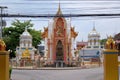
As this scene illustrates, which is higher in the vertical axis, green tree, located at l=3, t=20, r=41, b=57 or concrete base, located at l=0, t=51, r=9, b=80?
green tree, located at l=3, t=20, r=41, b=57

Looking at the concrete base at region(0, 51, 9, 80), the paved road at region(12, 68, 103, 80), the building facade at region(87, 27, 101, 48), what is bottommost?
the paved road at region(12, 68, 103, 80)

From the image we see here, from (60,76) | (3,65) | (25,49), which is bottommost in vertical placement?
(60,76)

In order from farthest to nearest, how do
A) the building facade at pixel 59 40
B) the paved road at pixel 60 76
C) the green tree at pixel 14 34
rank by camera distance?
the green tree at pixel 14 34
the building facade at pixel 59 40
the paved road at pixel 60 76

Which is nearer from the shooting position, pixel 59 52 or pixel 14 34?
pixel 59 52

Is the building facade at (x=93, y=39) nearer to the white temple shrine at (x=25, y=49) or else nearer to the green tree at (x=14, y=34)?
the white temple shrine at (x=25, y=49)

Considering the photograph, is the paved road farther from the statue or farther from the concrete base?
the statue

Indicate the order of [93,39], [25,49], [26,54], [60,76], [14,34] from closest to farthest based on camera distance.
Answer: [60,76], [26,54], [25,49], [93,39], [14,34]

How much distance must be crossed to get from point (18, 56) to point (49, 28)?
10.5 metres

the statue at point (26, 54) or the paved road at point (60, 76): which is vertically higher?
the statue at point (26, 54)

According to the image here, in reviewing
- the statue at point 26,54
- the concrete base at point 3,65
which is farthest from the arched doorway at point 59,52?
the concrete base at point 3,65

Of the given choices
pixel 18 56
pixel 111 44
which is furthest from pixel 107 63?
pixel 18 56

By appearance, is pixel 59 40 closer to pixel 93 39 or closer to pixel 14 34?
pixel 93 39

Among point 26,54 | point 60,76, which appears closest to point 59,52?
point 26,54

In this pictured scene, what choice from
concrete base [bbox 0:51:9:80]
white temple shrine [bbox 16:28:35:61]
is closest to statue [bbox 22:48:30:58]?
white temple shrine [bbox 16:28:35:61]
